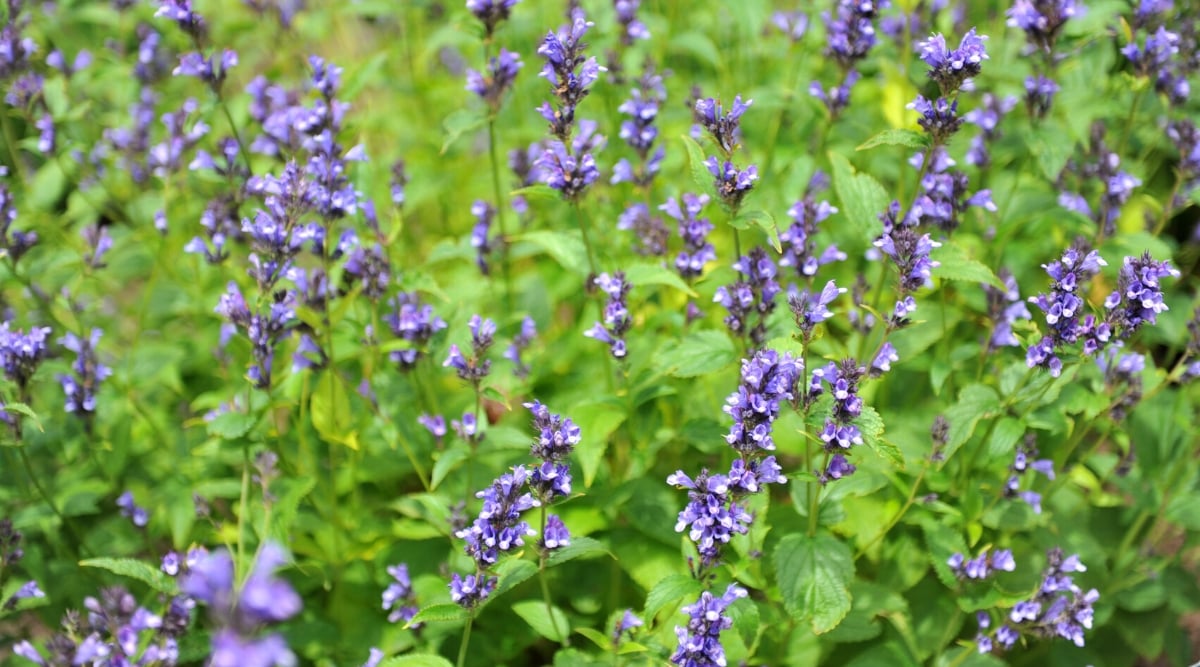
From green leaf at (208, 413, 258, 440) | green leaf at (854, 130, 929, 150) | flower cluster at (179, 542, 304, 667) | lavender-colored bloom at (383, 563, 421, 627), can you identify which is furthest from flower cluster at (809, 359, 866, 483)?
green leaf at (208, 413, 258, 440)

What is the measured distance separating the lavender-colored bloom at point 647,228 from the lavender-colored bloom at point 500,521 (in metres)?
1.76

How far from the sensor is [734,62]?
7.52 m

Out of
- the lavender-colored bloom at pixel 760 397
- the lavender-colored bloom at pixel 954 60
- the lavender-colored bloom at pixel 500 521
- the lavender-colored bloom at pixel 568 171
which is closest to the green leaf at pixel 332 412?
the lavender-colored bloom at pixel 500 521

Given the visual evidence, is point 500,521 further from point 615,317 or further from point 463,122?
point 463,122

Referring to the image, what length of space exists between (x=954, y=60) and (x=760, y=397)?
1.56 m

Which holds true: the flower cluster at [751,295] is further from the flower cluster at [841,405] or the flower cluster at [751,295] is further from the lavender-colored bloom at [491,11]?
the lavender-colored bloom at [491,11]

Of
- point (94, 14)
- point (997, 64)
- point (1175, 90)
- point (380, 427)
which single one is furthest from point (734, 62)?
point (94, 14)

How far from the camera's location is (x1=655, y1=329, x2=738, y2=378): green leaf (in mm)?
4453

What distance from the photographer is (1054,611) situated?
440 cm

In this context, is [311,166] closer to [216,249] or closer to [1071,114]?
[216,249]

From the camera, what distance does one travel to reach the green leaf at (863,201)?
4.73 metres

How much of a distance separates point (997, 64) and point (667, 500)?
12.6 ft

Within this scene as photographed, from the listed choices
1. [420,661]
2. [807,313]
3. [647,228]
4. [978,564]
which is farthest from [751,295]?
[420,661]

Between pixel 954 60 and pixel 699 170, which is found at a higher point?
pixel 954 60
